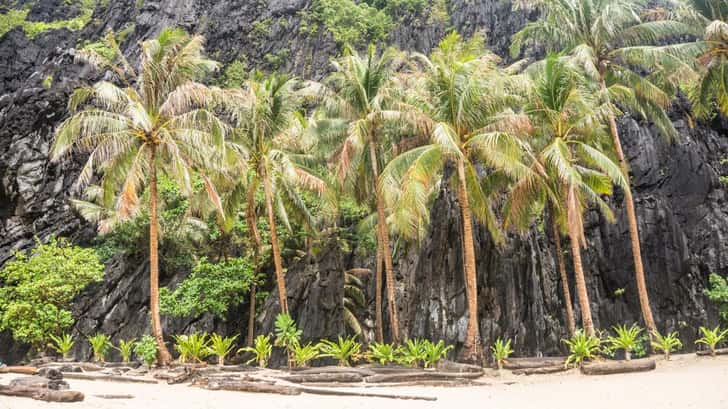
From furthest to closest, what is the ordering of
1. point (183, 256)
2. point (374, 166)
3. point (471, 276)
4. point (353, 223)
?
1. point (353, 223)
2. point (183, 256)
3. point (374, 166)
4. point (471, 276)

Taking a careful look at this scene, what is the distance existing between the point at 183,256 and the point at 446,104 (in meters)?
14.8

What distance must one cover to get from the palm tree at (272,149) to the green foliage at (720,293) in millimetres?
14922

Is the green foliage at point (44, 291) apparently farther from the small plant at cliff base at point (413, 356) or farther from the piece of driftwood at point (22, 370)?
the small plant at cliff base at point (413, 356)

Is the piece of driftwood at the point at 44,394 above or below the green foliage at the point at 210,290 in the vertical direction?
below

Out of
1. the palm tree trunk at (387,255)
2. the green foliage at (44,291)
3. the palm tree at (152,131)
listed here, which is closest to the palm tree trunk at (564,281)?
the palm tree trunk at (387,255)

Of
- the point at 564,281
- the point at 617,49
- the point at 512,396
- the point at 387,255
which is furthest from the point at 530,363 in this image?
the point at 617,49

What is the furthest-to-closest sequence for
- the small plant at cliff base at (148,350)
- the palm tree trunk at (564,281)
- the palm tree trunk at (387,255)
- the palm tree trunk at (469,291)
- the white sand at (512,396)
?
the palm tree trunk at (387,255) < the palm tree trunk at (564,281) < the small plant at cliff base at (148,350) < the palm tree trunk at (469,291) < the white sand at (512,396)

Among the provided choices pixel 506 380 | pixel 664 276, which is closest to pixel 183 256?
pixel 506 380

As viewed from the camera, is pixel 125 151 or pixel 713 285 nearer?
pixel 125 151

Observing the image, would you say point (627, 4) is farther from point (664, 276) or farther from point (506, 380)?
point (506, 380)

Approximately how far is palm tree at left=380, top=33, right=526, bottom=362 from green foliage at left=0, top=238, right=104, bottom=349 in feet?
44.0

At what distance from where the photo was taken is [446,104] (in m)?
14.6

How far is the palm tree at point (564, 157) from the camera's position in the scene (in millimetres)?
13945

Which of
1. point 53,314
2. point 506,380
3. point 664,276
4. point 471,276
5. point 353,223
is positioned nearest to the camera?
point 506,380
